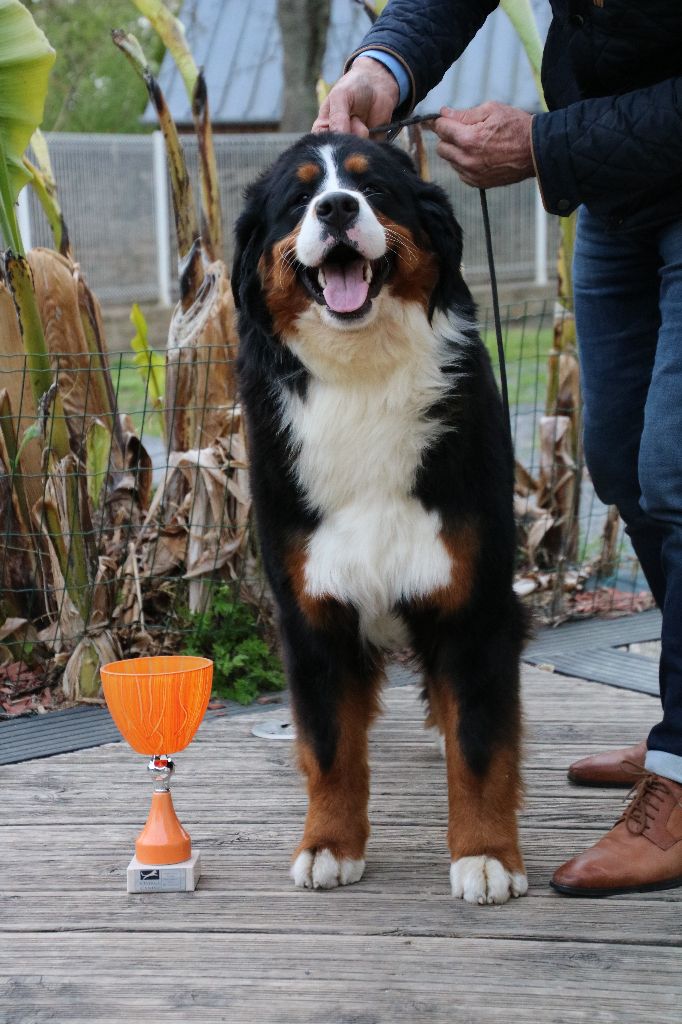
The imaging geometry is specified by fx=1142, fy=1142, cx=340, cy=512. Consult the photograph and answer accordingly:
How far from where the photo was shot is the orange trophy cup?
229cm

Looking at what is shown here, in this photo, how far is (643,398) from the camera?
2582mm

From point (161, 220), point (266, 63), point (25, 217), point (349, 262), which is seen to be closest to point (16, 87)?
point (349, 262)

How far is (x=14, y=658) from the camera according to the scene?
3762mm

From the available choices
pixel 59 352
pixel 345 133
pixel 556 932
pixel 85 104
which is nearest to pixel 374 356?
pixel 345 133

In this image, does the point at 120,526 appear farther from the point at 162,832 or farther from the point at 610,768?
the point at 610,768

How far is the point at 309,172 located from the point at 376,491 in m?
0.67

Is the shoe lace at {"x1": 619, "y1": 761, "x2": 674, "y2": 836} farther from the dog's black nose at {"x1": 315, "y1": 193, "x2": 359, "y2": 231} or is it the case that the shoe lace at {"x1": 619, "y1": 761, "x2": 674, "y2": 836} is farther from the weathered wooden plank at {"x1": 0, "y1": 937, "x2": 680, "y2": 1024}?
the dog's black nose at {"x1": 315, "y1": 193, "x2": 359, "y2": 231}

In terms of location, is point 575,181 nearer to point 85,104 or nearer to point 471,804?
point 471,804

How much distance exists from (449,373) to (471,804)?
0.88 m

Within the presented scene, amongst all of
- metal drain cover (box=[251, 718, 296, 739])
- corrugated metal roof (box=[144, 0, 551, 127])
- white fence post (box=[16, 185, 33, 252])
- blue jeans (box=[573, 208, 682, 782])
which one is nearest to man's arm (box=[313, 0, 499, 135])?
blue jeans (box=[573, 208, 682, 782])

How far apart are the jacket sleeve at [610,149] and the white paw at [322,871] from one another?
4.55 ft

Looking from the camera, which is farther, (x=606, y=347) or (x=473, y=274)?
(x=473, y=274)

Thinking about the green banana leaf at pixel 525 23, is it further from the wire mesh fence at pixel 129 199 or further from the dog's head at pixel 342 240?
the wire mesh fence at pixel 129 199

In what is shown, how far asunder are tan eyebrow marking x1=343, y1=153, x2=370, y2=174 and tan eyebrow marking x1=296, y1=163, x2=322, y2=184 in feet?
0.19
